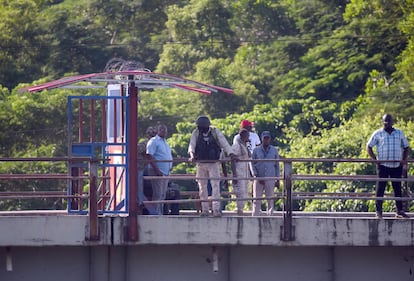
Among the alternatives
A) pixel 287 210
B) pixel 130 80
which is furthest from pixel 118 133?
pixel 287 210

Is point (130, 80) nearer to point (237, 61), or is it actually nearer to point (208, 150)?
point (208, 150)

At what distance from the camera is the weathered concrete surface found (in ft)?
45.0

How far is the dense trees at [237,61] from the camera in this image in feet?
111

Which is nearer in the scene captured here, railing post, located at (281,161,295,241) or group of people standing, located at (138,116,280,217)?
railing post, located at (281,161,295,241)

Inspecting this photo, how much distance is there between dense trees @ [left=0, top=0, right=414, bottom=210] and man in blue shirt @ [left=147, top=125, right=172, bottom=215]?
41.1ft

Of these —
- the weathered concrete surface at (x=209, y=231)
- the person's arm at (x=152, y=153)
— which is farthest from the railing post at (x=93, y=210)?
the person's arm at (x=152, y=153)

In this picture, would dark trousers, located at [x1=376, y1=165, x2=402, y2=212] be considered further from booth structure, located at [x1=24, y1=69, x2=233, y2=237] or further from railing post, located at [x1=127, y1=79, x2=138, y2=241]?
railing post, located at [x1=127, y1=79, x2=138, y2=241]

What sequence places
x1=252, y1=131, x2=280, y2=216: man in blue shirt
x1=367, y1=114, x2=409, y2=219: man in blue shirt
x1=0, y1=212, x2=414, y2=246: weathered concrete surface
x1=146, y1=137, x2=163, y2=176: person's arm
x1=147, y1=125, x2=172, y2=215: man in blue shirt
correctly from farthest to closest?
x1=252, y1=131, x2=280, y2=216: man in blue shirt
x1=147, y1=125, x2=172, y2=215: man in blue shirt
x1=146, y1=137, x2=163, y2=176: person's arm
x1=367, y1=114, x2=409, y2=219: man in blue shirt
x1=0, y1=212, x2=414, y2=246: weathered concrete surface

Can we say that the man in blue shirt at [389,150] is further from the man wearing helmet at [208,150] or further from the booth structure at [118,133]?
the booth structure at [118,133]

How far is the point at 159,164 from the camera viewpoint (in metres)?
15.1

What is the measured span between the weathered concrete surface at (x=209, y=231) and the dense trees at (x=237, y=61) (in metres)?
13.2

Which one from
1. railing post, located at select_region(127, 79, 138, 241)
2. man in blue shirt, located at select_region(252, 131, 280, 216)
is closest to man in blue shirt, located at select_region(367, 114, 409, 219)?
man in blue shirt, located at select_region(252, 131, 280, 216)

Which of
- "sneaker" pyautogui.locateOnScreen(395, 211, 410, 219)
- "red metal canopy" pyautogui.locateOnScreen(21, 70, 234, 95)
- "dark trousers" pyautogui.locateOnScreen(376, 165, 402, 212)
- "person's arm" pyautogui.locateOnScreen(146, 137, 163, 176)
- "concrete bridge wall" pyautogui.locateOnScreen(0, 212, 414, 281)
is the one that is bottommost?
"concrete bridge wall" pyautogui.locateOnScreen(0, 212, 414, 281)

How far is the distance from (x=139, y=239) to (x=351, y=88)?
26.2 m
